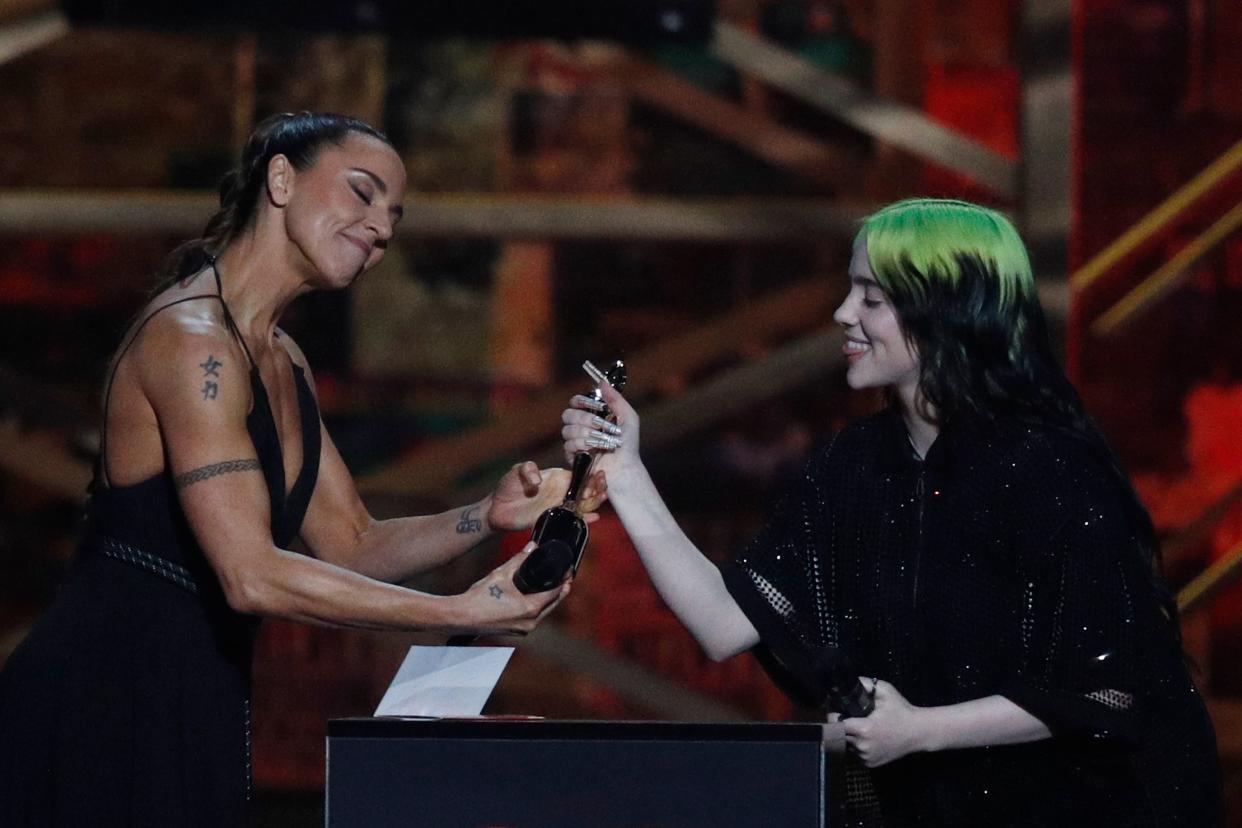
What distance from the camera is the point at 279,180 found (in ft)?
6.32

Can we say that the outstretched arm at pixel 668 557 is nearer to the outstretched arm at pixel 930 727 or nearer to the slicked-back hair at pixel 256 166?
the outstretched arm at pixel 930 727

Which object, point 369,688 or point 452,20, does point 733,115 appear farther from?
point 369,688

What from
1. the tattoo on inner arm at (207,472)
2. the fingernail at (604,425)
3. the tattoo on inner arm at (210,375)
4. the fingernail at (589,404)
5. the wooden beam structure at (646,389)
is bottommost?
the wooden beam structure at (646,389)

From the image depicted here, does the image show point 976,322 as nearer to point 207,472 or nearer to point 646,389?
point 207,472

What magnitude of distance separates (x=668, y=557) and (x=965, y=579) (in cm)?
33

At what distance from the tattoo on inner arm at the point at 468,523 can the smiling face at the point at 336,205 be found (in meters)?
0.35

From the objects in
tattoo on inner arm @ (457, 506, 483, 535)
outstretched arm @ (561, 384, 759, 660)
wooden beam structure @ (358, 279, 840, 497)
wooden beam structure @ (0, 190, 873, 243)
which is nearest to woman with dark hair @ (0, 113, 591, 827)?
outstretched arm @ (561, 384, 759, 660)

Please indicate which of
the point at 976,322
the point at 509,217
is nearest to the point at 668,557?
the point at 976,322

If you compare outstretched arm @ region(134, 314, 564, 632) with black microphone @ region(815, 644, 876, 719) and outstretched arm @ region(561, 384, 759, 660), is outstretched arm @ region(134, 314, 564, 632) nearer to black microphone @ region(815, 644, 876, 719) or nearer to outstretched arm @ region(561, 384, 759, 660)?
outstretched arm @ region(561, 384, 759, 660)

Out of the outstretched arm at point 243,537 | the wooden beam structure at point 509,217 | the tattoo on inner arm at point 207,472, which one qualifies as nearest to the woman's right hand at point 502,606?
the outstretched arm at point 243,537

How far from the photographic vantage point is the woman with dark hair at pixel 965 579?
5.43 feet

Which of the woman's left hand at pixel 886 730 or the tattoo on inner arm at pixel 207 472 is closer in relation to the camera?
the woman's left hand at pixel 886 730

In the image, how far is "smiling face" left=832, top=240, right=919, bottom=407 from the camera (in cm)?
178

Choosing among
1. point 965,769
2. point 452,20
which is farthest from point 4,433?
point 965,769
